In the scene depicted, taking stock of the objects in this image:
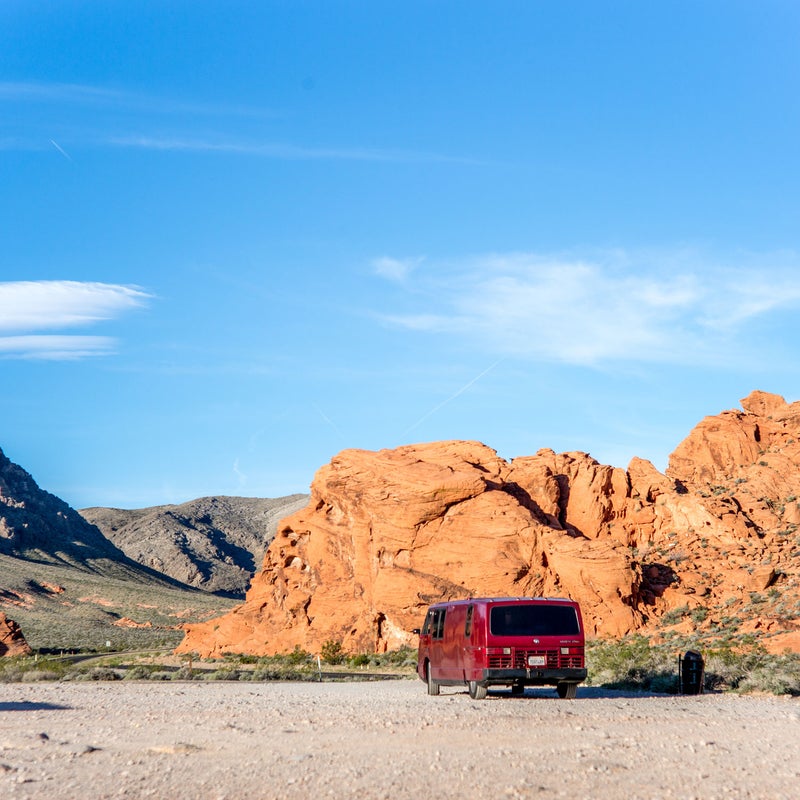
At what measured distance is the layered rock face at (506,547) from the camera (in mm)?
46344

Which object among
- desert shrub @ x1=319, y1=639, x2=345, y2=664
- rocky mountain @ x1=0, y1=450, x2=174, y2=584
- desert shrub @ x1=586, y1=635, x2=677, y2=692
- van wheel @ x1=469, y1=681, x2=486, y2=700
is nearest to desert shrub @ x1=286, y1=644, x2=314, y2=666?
desert shrub @ x1=319, y1=639, x2=345, y2=664

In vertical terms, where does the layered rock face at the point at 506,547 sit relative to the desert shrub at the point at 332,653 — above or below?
above

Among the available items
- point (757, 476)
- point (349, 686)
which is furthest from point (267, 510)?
point (349, 686)

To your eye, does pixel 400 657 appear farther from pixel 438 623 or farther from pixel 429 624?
pixel 438 623

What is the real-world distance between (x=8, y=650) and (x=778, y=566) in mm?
35699

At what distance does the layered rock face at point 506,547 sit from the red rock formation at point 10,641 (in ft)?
28.5

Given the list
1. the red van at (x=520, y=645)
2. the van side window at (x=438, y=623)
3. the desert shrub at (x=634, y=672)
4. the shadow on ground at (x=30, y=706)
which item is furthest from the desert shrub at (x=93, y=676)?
the desert shrub at (x=634, y=672)

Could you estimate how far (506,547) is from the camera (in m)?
47.6

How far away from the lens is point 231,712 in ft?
55.3

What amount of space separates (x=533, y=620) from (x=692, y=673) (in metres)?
5.15

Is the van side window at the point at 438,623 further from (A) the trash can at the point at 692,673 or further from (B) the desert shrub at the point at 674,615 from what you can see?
(B) the desert shrub at the point at 674,615

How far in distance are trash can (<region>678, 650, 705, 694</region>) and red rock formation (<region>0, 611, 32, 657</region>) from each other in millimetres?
33658

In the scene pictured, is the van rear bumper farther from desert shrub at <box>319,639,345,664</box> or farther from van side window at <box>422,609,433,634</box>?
desert shrub at <box>319,639,345,664</box>

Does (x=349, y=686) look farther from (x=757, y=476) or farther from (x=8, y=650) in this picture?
(x=757, y=476)
